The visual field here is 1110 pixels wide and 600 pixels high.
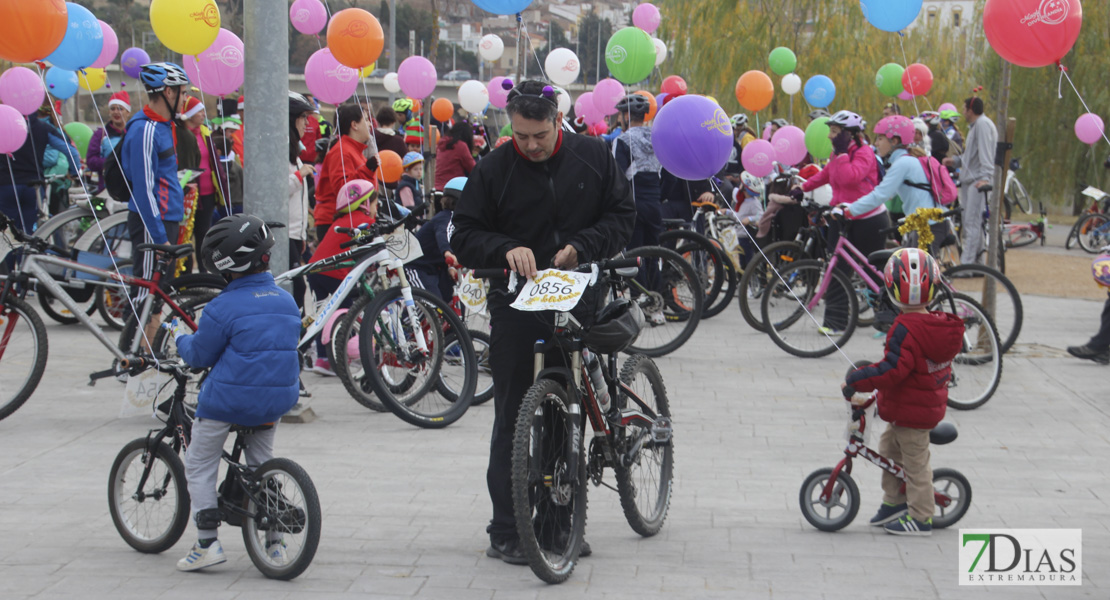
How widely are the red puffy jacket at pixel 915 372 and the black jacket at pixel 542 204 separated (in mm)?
1330

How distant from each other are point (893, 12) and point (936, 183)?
247 cm

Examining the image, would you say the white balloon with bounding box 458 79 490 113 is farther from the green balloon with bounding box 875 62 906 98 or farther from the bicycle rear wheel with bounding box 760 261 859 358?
the bicycle rear wheel with bounding box 760 261 859 358

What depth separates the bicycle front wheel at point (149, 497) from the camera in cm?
476

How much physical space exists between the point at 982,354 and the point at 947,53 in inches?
1255

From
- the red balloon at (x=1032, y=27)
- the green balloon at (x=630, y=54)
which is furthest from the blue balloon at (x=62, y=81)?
the red balloon at (x=1032, y=27)

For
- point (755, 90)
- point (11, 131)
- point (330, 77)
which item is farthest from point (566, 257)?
point (755, 90)

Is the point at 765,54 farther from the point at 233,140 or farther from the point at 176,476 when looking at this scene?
the point at 176,476

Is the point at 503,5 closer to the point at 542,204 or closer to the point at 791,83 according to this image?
the point at 542,204

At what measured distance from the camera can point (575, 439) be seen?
446 cm

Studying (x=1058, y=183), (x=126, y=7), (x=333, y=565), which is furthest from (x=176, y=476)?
(x=126, y=7)

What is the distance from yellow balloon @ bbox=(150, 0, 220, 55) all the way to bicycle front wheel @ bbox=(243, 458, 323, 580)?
532 centimetres

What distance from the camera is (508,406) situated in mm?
4738

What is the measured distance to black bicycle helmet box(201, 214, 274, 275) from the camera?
15.1 feet

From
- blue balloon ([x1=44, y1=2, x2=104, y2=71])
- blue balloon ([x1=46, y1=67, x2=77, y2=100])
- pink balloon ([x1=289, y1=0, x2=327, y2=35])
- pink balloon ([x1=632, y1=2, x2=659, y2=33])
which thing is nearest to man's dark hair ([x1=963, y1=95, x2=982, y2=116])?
pink balloon ([x1=632, y1=2, x2=659, y2=33])
